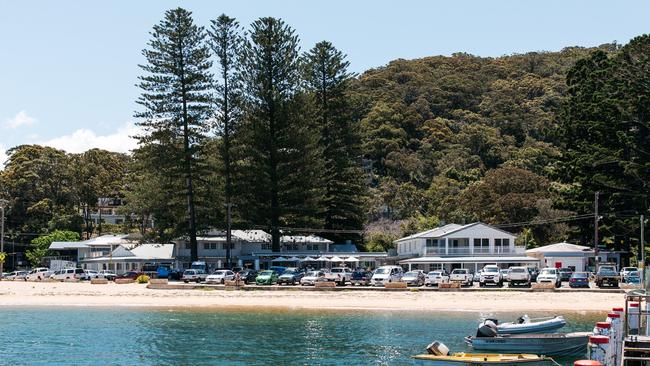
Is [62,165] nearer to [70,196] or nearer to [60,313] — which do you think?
[70,196]

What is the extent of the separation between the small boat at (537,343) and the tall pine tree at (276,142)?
5417 centimetres

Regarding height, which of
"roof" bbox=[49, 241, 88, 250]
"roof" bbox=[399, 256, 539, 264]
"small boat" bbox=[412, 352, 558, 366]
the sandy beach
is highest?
"roof" bbox=[49, 241, 88, 250]

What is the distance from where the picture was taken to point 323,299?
55219 millimetres

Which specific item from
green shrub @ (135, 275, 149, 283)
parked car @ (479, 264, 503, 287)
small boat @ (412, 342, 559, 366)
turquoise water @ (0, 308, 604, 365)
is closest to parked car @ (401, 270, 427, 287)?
parked car @ (479, 264, 503, 287)

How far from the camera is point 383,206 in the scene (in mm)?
120000

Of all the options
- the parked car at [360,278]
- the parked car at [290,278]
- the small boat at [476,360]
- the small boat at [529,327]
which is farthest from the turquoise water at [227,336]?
the parked car at [360,278]

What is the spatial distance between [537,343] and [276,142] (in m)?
57.1

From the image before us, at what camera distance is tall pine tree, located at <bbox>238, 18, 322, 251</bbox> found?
84.0 m

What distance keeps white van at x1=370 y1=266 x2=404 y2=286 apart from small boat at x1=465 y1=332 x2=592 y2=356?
105 ft

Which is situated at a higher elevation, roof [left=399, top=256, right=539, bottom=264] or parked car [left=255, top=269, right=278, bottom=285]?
roof [left=399, top=256, right=539, bottom=264]

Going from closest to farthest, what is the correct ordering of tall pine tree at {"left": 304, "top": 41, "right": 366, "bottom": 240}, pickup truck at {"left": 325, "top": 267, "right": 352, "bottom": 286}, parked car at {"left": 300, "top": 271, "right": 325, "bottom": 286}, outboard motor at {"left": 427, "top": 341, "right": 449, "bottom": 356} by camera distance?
outboard motor at {"left": 427, "top": 341, "right": 449, "bottom": 356} < parked car at {"left": 300, "top": 271, "right": 325, "bottom": 286} < pickup truck at {"left": 325, "top": 267, "right": 352, "bottom": 286} < tall pine tree at {"left": 304, "top": 41, "right": 366, "bottom": 240}

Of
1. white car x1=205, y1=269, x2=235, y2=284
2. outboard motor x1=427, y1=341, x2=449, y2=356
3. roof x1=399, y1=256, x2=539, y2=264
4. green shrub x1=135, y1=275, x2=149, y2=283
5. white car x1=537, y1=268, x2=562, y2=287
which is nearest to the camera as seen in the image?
outboard motor x1=427, y1=341, x2=449, y2=356

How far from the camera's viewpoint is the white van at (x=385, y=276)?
62906mm

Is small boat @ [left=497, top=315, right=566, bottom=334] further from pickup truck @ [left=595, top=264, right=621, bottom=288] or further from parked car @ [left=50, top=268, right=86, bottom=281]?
parked car @ [left=50, top=268, right=86, bottom=281]
